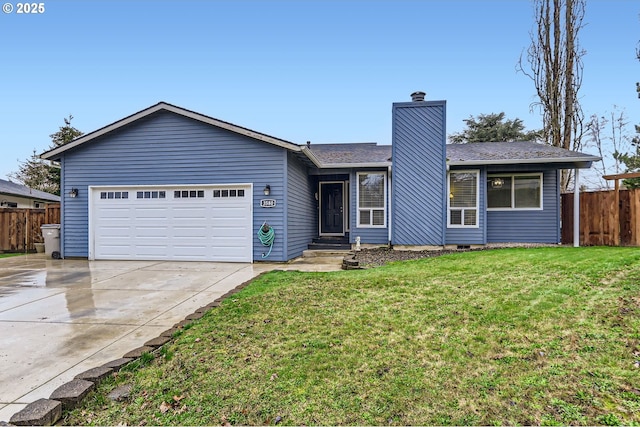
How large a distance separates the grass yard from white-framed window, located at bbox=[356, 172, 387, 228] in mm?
6119

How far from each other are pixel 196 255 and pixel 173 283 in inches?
123

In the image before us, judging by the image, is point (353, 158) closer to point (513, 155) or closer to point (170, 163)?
point (513, 155)

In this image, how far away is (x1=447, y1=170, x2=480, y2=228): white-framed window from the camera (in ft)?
34.0

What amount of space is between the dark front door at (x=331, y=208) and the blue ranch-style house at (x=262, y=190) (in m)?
1.26

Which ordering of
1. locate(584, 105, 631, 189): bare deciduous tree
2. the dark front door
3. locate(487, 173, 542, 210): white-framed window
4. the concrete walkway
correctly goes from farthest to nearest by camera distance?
1. locate(584, 105, 631, 189): bare deciduous tree
2. the dark front door
3. locate(487, 173, 542, 210): white-framed window
4. the concrete walkway

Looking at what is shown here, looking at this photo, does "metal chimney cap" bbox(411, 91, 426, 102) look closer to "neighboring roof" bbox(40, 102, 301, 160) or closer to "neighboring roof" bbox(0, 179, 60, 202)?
"neighboring roof" bbox(40, 102, 301, 160)

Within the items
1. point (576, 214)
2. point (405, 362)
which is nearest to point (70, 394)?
point (405, 362)

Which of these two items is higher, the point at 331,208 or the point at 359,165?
the point at 359,165

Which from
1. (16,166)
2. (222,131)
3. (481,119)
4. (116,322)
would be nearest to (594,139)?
(481,119)

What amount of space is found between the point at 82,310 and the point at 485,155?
433 inches

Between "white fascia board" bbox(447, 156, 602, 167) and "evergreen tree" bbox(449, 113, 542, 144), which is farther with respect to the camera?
"evergreen tree" bbox(449, 113, 542, 144)

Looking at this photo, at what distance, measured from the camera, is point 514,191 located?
10688 mm

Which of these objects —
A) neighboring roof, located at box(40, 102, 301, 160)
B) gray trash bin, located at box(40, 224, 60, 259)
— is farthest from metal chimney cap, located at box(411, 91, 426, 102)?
gray trash bin, located at box(40, 224, 60, 259)

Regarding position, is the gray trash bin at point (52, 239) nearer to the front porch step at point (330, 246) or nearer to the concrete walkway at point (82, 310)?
the concrete walkway at point (82, 310)
